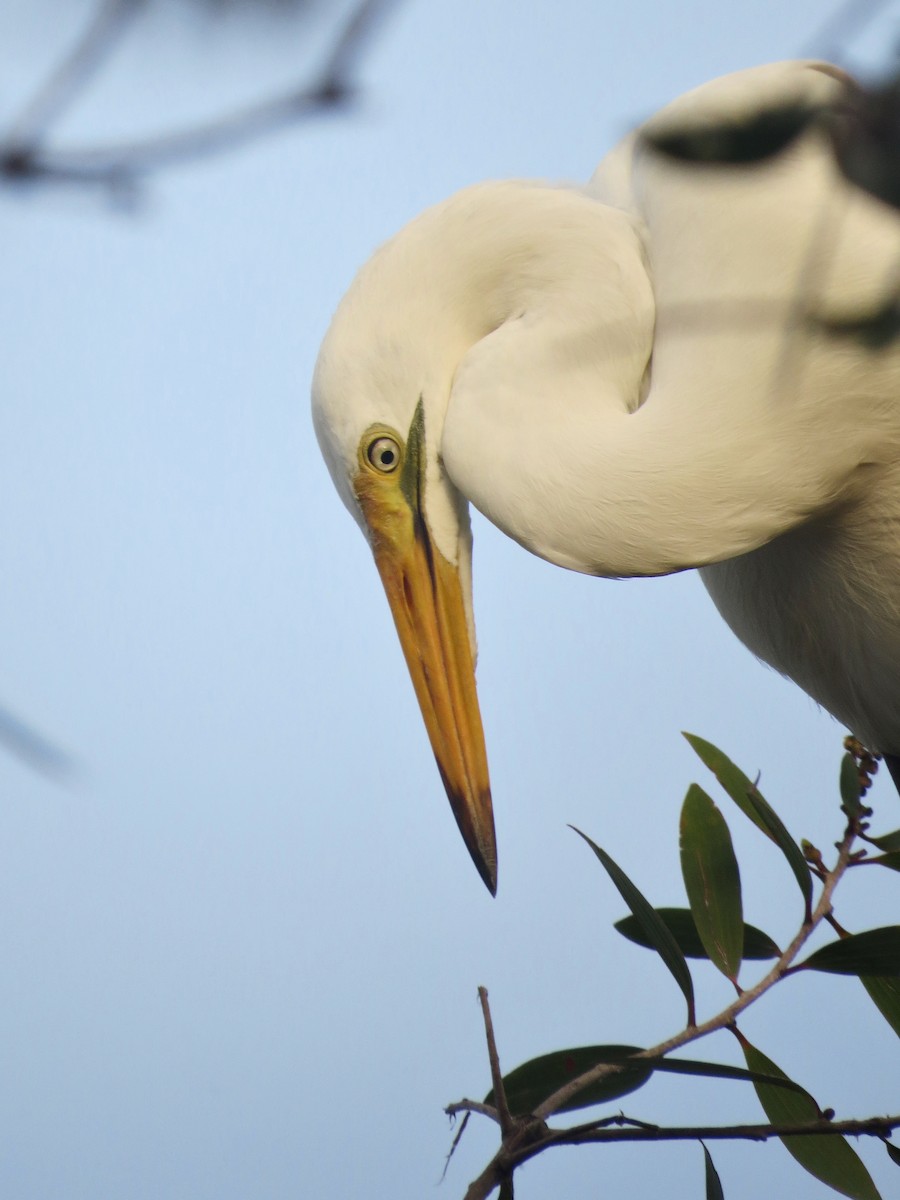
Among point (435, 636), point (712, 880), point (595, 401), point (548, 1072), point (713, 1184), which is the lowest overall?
point (713, 1184)

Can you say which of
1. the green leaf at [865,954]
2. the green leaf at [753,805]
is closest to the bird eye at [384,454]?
the green leaf at [753,805]

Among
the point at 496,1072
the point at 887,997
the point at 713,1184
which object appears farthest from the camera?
the point at 887,997

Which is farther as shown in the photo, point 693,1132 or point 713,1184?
point 713,1184

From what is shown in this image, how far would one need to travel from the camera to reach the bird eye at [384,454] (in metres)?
1.36

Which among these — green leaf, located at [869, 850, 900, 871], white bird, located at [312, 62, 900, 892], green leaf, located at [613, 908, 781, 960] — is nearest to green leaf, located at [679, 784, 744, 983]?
green leaf, located at [613, 908, 781, 960]

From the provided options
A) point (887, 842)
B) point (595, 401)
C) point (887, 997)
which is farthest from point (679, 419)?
point (887, 997)

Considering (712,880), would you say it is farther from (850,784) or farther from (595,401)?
(595,401)

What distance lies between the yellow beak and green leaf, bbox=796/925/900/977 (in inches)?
15.4

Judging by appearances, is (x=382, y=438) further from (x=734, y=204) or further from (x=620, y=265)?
(x=734, y=204)

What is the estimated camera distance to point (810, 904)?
1164mm

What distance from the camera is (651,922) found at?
1.19 m

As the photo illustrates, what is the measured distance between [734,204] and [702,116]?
0.94 meters

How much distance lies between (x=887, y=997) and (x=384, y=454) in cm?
74

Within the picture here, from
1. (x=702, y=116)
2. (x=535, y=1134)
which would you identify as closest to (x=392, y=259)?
(x=535, y=1134)
